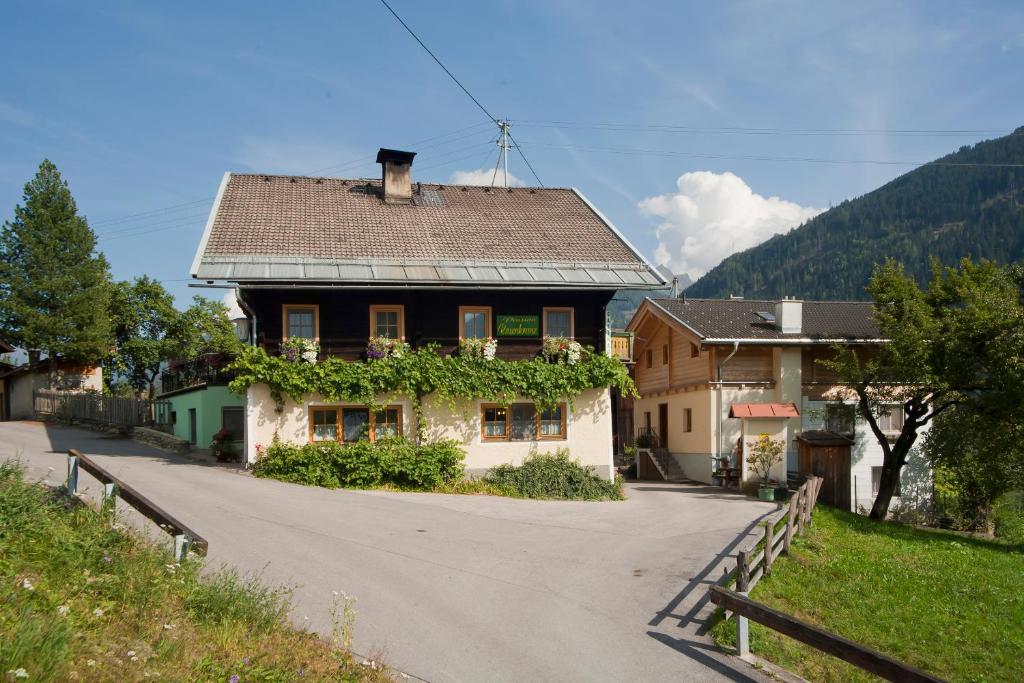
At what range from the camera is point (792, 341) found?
26.3m

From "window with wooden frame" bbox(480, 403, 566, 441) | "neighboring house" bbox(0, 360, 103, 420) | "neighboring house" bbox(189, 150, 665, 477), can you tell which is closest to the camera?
"neighboring house" bbox(189, 150, 665, 477)

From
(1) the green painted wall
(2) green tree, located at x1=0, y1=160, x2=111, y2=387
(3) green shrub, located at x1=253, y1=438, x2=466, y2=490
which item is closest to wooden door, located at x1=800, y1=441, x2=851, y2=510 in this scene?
(3) green shrub, located at x1=253, y1=438, x2=466, y2=490

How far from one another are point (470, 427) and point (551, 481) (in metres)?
2.47

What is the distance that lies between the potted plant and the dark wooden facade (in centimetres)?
559

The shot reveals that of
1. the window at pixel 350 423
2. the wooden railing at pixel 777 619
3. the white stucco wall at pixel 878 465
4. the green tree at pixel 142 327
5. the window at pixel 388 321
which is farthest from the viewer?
the green tree at pixel 142 327

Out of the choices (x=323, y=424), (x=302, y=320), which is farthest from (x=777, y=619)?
(x=302, y=320)

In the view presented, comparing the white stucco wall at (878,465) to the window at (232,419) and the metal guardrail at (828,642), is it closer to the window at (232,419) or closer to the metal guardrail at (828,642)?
the window at (232,419)

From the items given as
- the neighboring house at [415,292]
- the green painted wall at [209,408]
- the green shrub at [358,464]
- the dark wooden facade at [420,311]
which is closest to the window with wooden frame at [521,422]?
the neighboring house at [415,292]

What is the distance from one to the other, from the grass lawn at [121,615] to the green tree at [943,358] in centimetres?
1712

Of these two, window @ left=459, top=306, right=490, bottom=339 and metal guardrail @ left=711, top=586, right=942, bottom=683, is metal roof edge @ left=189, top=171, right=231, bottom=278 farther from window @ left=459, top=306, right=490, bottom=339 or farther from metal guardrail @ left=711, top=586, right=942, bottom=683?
metal guardrail @ left=711, top=586, right=942, bottom=683

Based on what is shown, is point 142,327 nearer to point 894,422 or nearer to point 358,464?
point 358,464

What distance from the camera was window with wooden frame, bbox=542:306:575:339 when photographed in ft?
72.3

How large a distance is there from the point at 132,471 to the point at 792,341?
19.4 meters

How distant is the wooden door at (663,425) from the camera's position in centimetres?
3083
